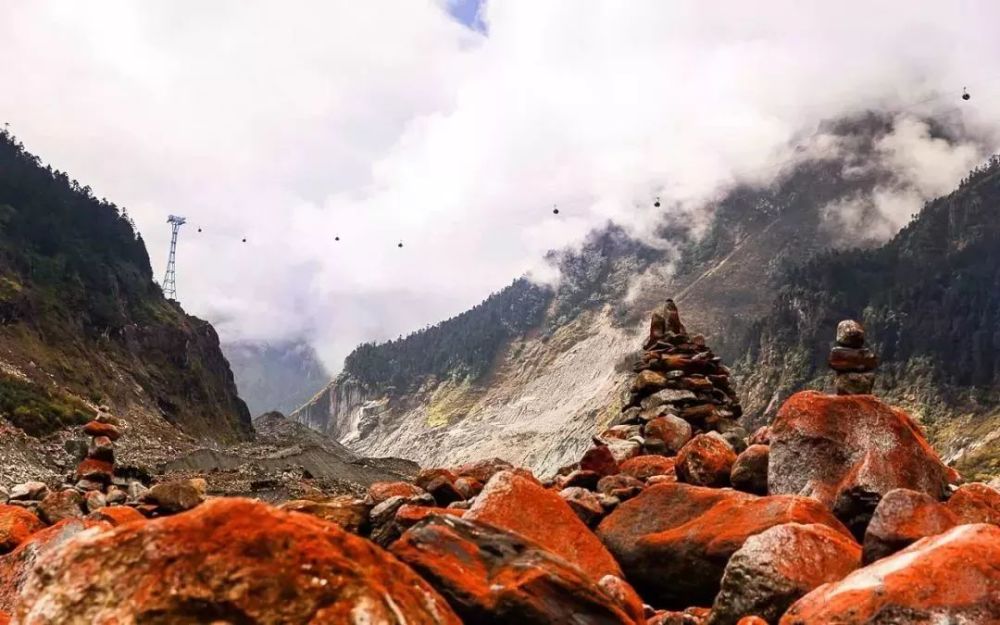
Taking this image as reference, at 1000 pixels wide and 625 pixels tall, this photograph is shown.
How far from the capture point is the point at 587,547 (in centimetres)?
1298

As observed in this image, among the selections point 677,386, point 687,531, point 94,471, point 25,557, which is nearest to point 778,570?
point 687,531

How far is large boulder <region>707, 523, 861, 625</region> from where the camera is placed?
9.39 meters

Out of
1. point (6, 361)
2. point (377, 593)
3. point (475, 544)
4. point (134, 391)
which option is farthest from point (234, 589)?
point (134, 391)

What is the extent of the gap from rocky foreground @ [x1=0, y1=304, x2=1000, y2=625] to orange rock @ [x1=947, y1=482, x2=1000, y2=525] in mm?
37

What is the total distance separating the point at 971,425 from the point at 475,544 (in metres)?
196

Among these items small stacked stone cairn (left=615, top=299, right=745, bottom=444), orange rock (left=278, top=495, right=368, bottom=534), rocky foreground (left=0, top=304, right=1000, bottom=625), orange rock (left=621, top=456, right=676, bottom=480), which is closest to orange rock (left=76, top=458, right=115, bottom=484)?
rocky foreground (left=0, top=304, right=1000, bottom=625)

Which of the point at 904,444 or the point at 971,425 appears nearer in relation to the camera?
the point at 904,444

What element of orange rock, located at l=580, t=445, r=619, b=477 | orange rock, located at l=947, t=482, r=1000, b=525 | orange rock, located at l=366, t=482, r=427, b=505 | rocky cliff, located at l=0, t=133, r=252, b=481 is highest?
rocky cliff, located at l=0, t=133, r=252, b=481

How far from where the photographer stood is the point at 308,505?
1385cm

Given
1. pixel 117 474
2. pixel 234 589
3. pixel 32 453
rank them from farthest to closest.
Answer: pixel 32 453, pixel 117 474, pixel 234 589

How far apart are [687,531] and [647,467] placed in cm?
717

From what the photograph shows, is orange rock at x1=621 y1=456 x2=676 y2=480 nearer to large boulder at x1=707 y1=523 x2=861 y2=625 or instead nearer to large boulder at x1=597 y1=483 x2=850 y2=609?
large boulder at x1=597 y1=483 x2=850 y2=609

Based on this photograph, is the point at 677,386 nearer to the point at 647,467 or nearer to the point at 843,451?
the point at 647,467

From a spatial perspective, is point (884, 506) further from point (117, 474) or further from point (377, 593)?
point (117, 474)
